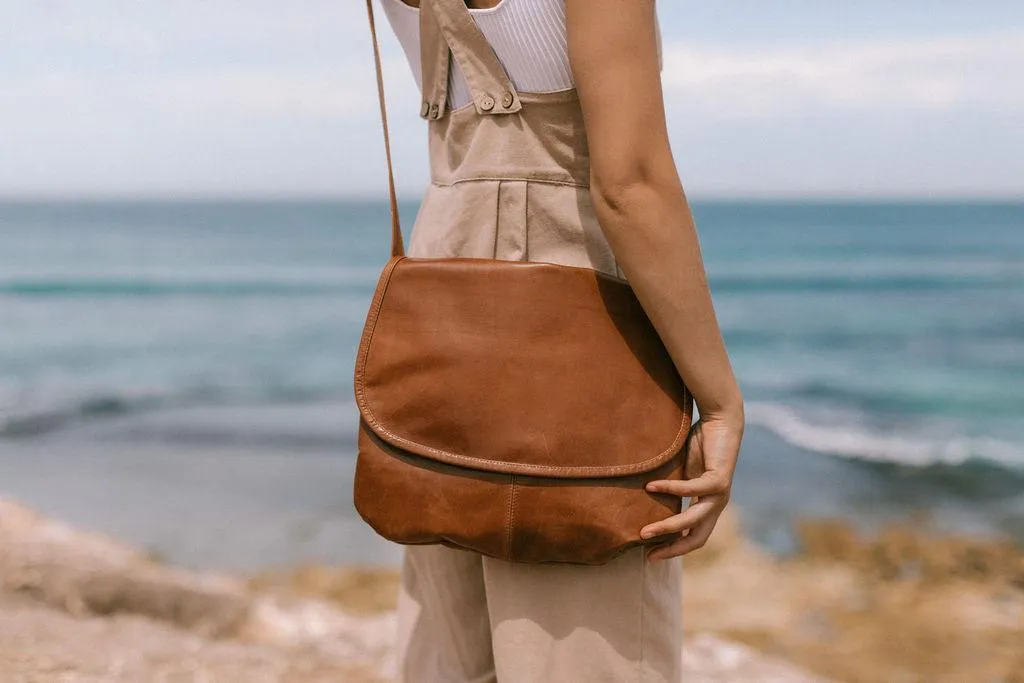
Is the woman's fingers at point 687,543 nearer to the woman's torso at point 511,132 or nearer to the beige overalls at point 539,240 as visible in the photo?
the beige overalls at point 539,240

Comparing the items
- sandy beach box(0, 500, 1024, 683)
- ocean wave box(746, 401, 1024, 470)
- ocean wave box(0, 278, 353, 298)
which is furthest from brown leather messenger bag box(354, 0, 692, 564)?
ocean wave box(0, 278, 353, 298)

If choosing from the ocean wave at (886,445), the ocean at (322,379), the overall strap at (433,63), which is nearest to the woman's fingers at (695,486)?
the overall strap at (433,63)

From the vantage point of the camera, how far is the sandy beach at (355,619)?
2621mm

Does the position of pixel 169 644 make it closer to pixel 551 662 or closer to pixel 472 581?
pixel 472 581

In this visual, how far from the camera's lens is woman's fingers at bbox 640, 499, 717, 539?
1.02 m

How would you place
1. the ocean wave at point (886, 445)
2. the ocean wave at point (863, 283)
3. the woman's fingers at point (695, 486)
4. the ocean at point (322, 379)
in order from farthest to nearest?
the ocean wave at point (863, 283) → the ocean wave at point (886, 445) → the ocean at point (322, 379) → the woman's fingers at point (695, 486)

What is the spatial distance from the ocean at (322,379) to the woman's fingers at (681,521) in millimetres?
3458

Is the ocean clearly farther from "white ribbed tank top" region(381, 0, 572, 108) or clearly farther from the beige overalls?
"white ribbed tank top" region(381, 0, 572, 108)

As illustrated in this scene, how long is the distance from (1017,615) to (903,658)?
75cm

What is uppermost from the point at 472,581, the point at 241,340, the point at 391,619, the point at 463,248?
the point at 463,248

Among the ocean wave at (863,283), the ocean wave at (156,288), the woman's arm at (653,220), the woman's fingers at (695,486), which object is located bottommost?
the ocean wave at (863,283)

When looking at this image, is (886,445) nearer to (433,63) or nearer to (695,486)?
(695,486)

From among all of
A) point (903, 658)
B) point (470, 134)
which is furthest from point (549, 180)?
point (903, 658)

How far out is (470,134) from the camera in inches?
43.9
